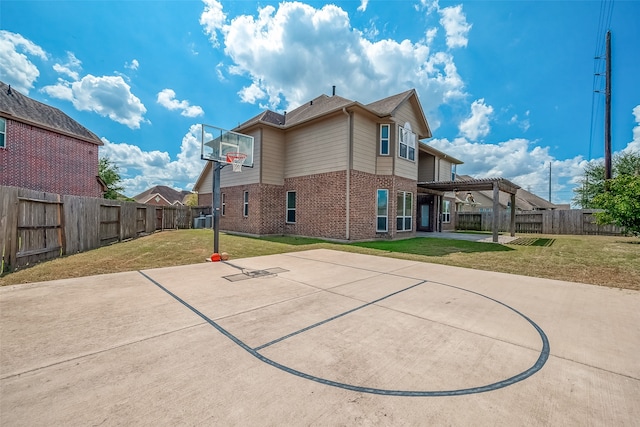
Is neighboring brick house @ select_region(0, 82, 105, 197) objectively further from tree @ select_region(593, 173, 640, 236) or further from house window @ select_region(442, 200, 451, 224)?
tree @ select_region(593, 173, 640, 236)

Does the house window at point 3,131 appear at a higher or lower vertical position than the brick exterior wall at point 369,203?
higher

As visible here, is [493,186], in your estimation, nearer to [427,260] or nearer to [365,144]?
[365,144]

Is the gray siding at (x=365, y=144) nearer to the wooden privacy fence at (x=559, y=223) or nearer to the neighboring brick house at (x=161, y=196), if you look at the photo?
the wooden privacy fence at (x=559, y=223)

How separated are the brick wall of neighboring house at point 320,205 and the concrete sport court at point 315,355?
25.6ft

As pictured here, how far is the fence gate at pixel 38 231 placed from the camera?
21.0ft

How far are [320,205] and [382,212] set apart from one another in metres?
3.30

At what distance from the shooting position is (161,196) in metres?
48.6

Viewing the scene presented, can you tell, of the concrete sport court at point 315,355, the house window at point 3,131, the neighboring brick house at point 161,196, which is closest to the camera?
the concrete sport court at point 315,355

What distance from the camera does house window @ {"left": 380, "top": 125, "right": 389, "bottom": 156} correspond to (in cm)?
1377

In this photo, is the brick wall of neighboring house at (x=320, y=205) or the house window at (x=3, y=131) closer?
the brick wall of neighboring house at (x=320, y=205)

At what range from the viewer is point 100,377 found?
2270 mm

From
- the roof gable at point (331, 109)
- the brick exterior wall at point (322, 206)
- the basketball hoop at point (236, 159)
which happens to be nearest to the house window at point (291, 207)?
the brick exterior wall at point (322, 206)

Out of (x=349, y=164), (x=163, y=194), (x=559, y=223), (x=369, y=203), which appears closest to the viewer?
(x=349, y=164)

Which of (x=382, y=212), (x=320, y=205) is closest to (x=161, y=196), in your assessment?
Answer: (x=320, y=205)
